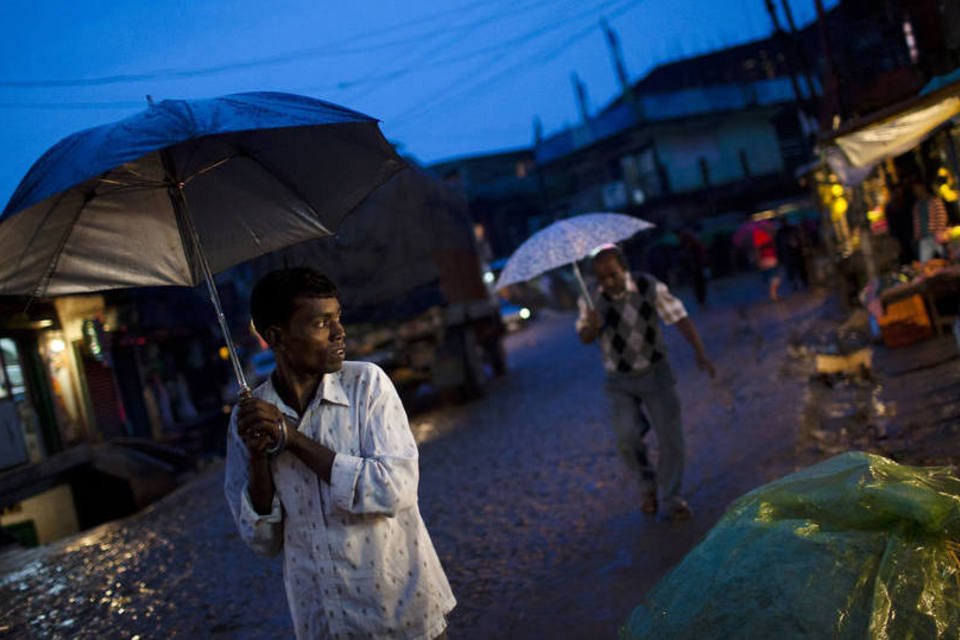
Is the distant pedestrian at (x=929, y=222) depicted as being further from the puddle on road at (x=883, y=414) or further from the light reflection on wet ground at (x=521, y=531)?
the puddle on road at (x=883, y=414)

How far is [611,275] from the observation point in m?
4.92

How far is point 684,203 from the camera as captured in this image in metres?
37.0

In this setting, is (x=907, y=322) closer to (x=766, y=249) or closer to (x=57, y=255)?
(x=57, y=255)

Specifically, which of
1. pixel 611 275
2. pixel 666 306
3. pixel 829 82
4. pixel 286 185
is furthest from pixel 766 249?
pixel 286 185

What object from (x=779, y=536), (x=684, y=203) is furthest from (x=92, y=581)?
(x=684, y=203)

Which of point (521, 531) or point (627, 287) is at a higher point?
point (627, 287)

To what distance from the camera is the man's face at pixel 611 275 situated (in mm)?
4907

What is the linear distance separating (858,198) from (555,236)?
12.7 m

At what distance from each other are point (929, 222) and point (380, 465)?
11406 millimetres

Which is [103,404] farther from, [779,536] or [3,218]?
[779,536]

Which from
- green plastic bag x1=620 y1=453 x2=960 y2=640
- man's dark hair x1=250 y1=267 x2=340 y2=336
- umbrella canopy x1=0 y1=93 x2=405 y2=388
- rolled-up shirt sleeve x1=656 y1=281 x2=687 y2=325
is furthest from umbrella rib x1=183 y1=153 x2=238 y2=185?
rolled-up shirt sleeve x1=656 y1=281 x2=687 y2=325

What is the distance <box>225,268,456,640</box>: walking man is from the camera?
204 centimetres

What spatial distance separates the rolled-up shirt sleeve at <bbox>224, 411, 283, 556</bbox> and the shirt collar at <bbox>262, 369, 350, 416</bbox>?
0.46ft

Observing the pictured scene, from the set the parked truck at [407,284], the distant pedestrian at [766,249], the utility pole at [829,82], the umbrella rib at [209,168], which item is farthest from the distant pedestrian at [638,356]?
the distant pedestrian at [766,249]
